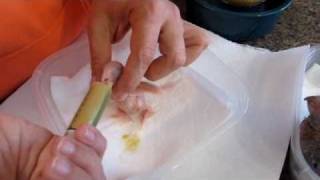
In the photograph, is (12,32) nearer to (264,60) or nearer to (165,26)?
(165,26)

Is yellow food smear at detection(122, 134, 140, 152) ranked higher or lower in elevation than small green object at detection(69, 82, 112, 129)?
lower

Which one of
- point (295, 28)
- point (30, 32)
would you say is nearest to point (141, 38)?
point (30, 32)

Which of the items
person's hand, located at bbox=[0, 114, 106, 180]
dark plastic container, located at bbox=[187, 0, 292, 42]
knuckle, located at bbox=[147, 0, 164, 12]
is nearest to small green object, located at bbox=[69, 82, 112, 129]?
person's hand, located at bbox=[0, 114, 106, 180]

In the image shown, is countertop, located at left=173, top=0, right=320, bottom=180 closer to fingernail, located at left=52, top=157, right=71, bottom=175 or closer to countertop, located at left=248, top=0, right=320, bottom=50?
countertop, located at left=248, top=0, right=320, bottom=50

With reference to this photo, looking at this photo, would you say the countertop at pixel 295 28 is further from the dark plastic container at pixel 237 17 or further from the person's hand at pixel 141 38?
the person's hand at pixel 141 38

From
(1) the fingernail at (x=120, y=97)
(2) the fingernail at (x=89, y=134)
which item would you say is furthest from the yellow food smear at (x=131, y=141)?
(2) the fingernail at (x=89, y=134)

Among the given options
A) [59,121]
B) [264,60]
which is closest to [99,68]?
[59,121]

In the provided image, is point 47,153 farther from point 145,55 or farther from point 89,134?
point 145,55
